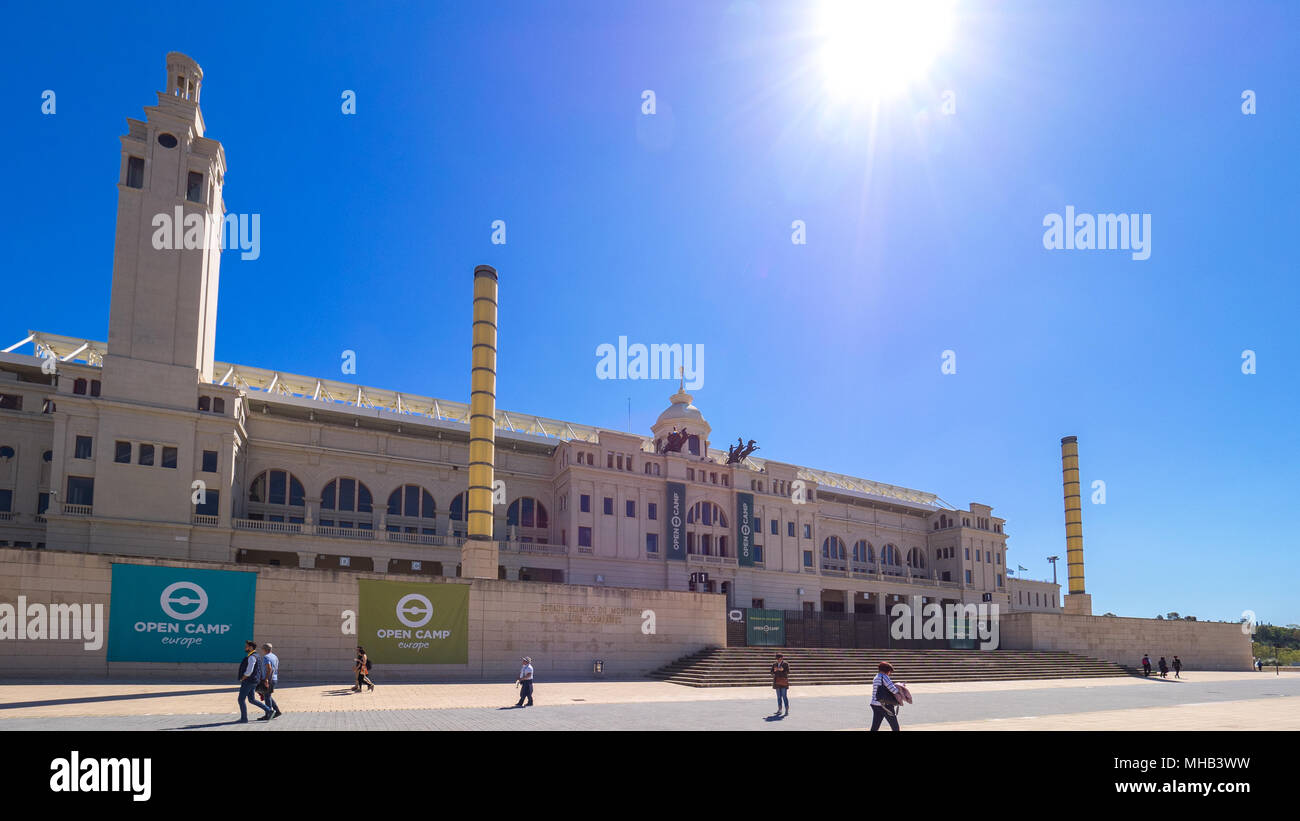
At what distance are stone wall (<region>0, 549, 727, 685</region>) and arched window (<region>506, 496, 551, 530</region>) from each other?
23.0m

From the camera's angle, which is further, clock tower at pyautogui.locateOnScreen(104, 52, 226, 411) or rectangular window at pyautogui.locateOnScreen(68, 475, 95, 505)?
clock tower at pyautogui.locateOnScreen(104, 52, 226, 411)

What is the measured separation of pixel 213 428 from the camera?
47.0m

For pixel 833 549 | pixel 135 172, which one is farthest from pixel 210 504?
pixel 833 549

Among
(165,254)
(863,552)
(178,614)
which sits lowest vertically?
(178,614)

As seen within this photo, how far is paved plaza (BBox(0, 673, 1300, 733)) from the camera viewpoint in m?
18.3

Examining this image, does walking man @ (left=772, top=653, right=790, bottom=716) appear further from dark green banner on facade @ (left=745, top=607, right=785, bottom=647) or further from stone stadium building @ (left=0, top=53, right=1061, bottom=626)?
stone stadium building @ (left=0, top=53, right=1061, bottom=626)

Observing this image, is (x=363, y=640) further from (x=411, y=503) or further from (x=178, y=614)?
(x=411, y=503)

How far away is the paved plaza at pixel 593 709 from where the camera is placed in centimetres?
1831

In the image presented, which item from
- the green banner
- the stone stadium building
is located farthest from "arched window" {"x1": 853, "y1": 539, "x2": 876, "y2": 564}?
the green banner

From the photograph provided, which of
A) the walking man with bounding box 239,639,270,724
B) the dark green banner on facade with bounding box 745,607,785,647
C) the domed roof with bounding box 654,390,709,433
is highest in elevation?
the domed roof with bounding box 654,390,709,433

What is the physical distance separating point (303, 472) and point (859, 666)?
3679 centimetres

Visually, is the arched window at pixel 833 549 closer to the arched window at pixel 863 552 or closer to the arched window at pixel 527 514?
the arched window at pixel 863 552

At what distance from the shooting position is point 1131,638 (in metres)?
59.6
